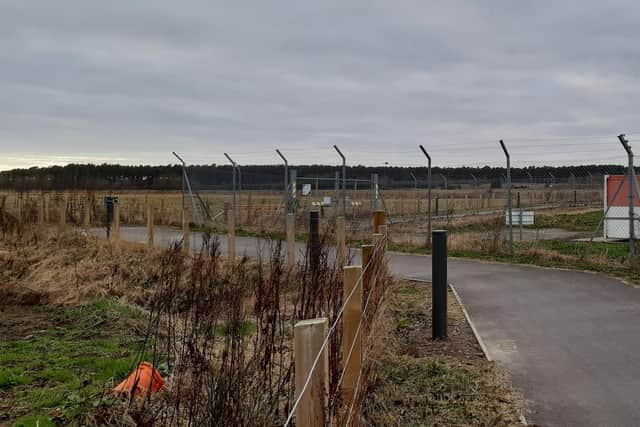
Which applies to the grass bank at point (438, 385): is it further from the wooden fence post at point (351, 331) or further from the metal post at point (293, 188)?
the metal post at point (293, 188)

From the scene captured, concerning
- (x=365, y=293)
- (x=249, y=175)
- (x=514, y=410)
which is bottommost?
(x=514, y=410)

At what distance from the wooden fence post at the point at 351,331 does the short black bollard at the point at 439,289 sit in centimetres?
343

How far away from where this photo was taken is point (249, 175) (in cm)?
2470

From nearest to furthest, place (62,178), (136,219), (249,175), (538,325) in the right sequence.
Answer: (538,325) → (249,175) → (62,178) → (136,219)

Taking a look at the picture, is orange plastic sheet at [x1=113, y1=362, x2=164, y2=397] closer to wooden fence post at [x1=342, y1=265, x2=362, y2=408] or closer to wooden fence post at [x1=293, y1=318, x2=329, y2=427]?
wooden fence post at [x1=342, y1=265, x2=362, y2=408]

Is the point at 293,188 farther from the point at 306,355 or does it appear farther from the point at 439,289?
the point at 306,355

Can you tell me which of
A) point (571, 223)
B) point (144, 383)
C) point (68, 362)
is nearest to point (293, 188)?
point (68, 362)

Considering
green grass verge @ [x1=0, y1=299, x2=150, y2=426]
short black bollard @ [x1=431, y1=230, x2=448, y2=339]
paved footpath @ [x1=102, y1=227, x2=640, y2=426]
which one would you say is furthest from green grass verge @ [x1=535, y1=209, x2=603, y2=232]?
green grass verge @ [x1=0, y1=299, x2=150, y2=426]

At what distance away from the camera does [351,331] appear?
3.56 m

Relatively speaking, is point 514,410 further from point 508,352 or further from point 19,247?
point 19,247

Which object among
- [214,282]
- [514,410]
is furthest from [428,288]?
[214,282]

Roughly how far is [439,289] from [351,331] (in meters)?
3.69

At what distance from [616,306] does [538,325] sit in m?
1.95

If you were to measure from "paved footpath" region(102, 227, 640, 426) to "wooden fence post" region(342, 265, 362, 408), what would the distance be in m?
1.73
